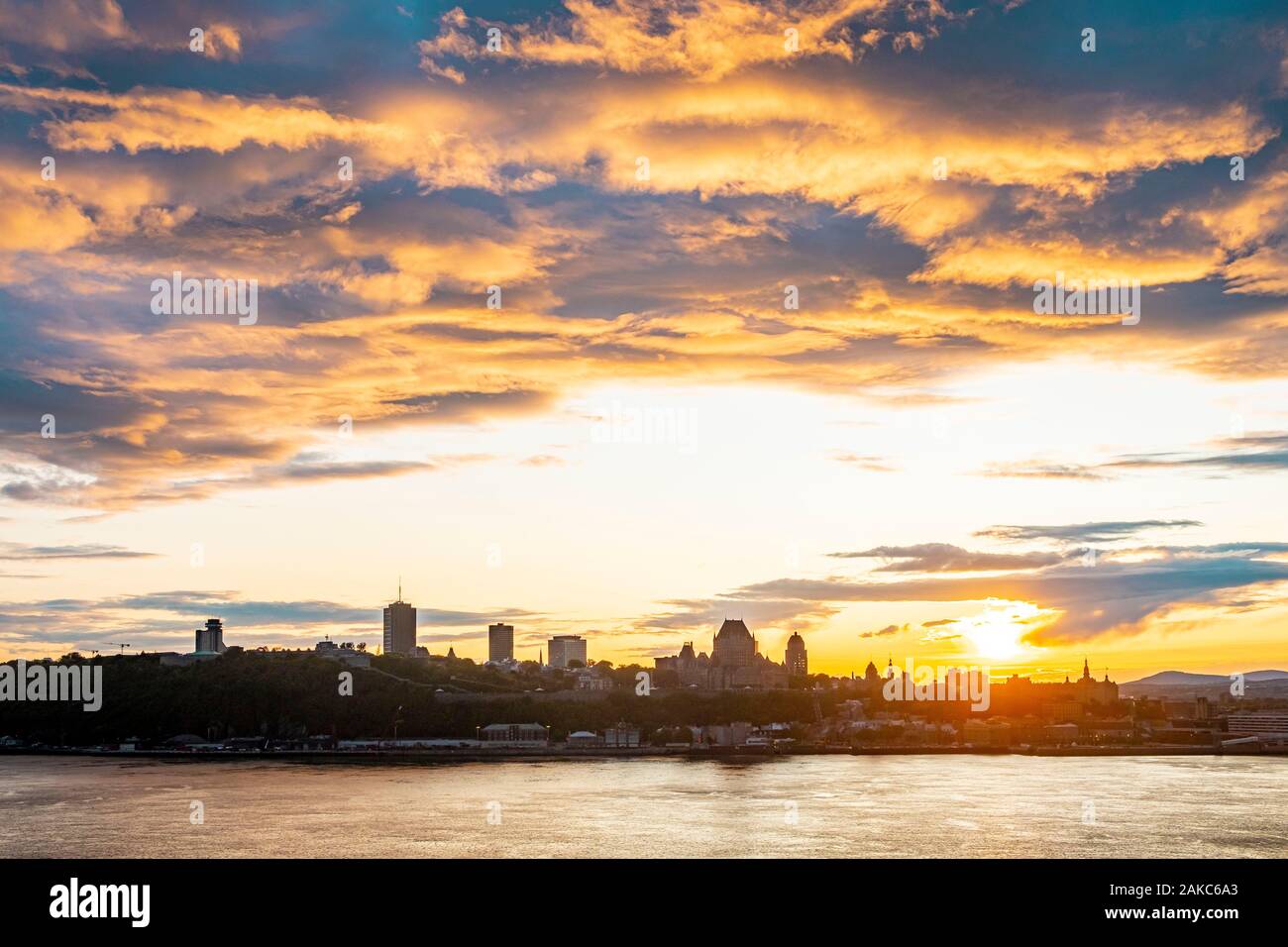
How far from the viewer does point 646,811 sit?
60.9 meters

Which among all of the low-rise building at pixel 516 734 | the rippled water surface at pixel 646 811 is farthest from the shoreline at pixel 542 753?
the rippled water surface at pixel 646 811

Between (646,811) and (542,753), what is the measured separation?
5761 centimetres

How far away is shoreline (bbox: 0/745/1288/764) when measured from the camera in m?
114

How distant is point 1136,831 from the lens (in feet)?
174

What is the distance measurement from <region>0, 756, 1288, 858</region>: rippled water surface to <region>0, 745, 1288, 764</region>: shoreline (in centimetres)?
1264

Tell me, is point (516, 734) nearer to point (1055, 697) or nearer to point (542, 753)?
point (542, 753)

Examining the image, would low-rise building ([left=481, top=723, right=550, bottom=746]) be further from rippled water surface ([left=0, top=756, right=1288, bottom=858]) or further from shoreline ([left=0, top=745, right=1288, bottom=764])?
rippled water surface ([left=0, top=756, right=1288, bottom=858])

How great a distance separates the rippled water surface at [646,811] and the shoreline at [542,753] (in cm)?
1264

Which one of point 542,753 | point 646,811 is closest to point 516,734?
point 542,753

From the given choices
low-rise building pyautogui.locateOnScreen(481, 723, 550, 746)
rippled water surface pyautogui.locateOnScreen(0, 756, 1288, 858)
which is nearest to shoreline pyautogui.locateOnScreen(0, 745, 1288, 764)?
low-rise building pyautogui.locateOnScreen(481, 723, 550, 746)
